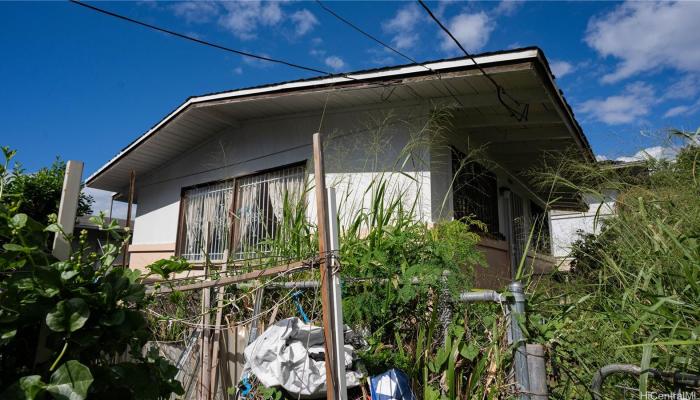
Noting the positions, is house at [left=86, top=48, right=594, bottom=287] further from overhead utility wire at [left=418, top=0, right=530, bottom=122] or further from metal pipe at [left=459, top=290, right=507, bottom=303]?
metal pipe at [left=459, top=290, right=507, bottom=303]

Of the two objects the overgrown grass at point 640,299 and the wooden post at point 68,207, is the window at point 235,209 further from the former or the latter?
the wooden post at point 68,207

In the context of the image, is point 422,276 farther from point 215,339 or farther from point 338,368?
point 215,339

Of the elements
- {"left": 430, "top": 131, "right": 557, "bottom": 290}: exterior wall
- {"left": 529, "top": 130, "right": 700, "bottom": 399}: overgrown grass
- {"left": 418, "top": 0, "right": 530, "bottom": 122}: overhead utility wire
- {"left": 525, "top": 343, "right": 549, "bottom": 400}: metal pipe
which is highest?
{"left": 418, "top": 0, "right": 530, "bottom": 122}: overhead utility wire

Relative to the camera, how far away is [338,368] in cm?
208

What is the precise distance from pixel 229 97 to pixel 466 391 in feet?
17.7

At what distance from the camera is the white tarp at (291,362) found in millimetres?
2863

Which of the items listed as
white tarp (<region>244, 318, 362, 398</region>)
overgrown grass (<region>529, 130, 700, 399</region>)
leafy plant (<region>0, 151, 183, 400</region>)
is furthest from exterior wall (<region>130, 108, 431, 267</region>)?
leafy plant (<region>0, 151, 183, 400</region>)

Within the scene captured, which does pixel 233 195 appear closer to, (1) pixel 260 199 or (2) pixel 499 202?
(1) pixel 260 199

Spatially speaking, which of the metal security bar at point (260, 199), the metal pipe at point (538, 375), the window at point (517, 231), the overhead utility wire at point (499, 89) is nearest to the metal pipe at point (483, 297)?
the metal pipe at point (538, 375)

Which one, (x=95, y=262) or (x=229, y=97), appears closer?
(x=95, y=262)

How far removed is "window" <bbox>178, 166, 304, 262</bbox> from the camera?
22.2ft

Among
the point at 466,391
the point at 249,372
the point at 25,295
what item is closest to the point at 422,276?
the point at 466,391

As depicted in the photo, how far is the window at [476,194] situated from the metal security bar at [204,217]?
12.2 ft

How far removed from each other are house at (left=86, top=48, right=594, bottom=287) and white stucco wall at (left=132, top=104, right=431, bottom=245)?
2 centimetres
